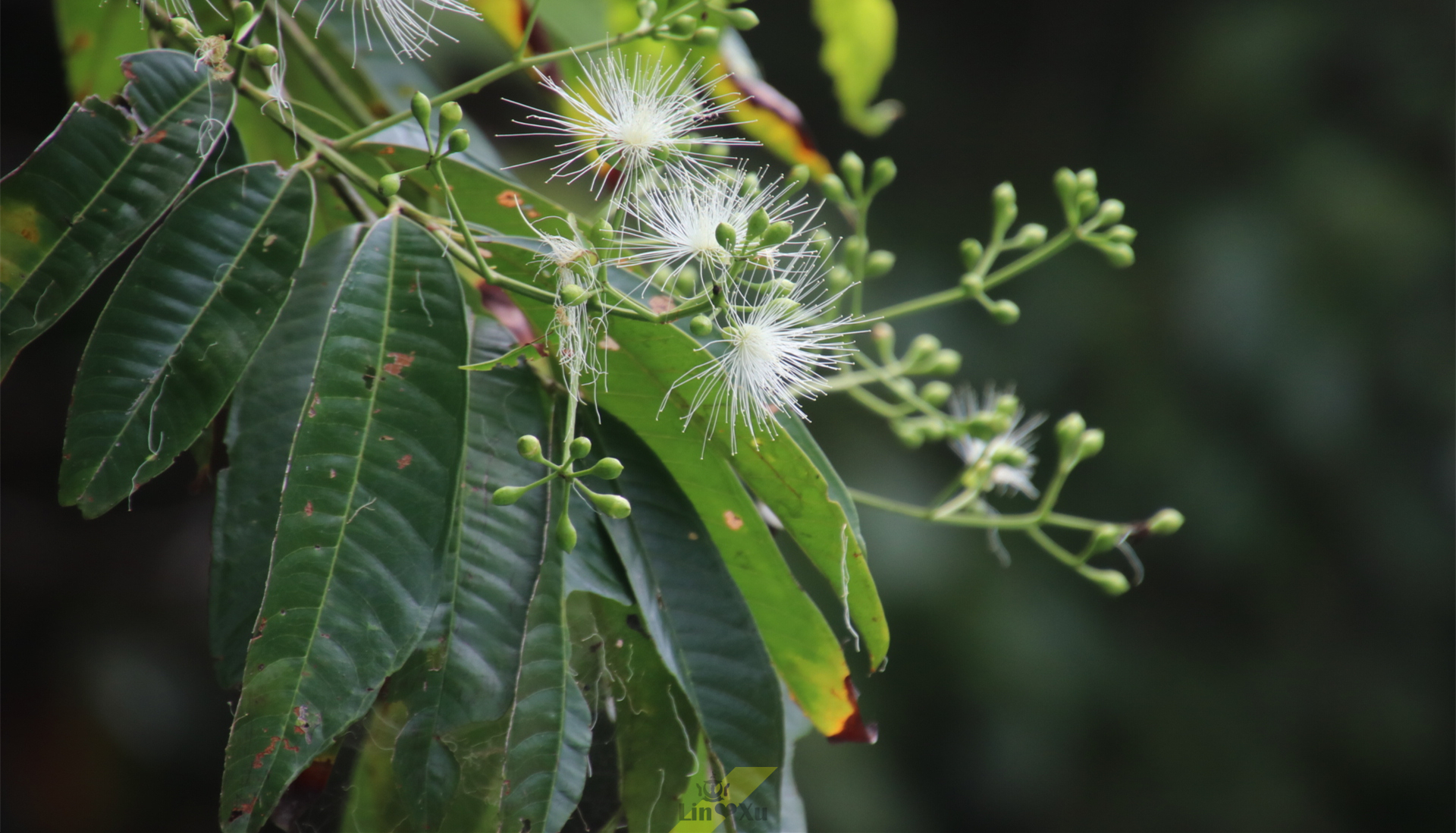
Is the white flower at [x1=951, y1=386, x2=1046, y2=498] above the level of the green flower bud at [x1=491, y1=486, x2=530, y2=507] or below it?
above

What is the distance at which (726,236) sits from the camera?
0.72 meters

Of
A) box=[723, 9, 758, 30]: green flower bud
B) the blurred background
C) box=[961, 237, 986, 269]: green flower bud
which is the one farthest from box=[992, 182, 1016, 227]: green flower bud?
the blurred background

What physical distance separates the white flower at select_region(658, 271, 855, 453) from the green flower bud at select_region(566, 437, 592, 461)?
0.29 ft

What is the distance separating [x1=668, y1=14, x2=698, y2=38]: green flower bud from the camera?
0.85 metres

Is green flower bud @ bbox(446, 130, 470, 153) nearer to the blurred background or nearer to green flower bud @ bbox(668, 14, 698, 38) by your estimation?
green flower bud @ bbox(668, 14, 698, 38)

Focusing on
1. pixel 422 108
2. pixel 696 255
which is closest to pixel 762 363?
pixel 696 255

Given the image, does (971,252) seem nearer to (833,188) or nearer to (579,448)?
(833,188)

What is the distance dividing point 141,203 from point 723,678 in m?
0.55

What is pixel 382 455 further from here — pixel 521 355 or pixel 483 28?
pixel 483 28

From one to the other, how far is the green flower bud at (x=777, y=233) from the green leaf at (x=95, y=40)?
0.77 metres

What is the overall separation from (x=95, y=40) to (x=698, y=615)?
914 millimetres

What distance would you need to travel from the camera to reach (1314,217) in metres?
3.15

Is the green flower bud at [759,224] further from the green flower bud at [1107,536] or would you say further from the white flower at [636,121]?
the green flower bud at [1107,536]

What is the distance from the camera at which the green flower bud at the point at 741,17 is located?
0.85m
